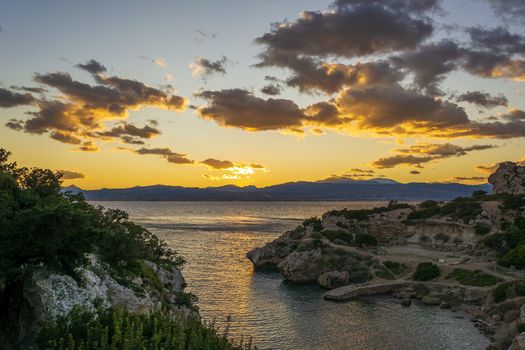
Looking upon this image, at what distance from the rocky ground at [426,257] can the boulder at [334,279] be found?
0.67 feet

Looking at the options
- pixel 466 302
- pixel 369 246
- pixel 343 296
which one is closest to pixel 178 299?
pixel 343 296

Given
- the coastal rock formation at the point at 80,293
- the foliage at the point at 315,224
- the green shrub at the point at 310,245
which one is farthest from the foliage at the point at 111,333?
the foliage at the point at 315,224

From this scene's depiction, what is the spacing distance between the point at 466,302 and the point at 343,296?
803 inches

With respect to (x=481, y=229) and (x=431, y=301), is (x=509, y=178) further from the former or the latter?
(x=431, y=301)

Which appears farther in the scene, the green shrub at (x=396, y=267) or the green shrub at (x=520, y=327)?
the green shrub at (x=396, y=267)

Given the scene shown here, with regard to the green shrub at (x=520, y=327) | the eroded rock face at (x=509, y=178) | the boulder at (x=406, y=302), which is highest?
the eroded rock face at (x=509, y=178)

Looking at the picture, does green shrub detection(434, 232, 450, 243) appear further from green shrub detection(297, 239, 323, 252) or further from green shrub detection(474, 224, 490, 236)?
green shrub detection(297, 239, 323, 252)

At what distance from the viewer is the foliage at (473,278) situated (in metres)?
75.6

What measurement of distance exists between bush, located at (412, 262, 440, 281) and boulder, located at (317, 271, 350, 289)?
44.4ft

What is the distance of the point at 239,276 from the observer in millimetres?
94188

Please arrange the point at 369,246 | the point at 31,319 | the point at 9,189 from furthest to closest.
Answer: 1. the point at 369,246
2. the point at 9,189
3. the point at 31,319

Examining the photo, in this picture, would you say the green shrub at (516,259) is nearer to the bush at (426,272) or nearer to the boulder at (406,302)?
the bush at (426,272)

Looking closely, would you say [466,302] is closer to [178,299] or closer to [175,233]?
[178,299]

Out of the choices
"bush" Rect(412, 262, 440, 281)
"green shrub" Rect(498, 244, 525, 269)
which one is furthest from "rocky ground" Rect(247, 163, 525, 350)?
"green shrub" Rect(498, 244, 525, 269)
